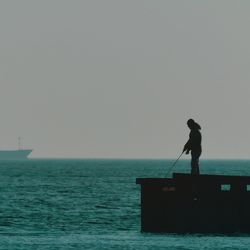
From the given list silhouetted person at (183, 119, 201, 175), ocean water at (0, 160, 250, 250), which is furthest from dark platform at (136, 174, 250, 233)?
silhouetted person at (183, 119, 201, 175)

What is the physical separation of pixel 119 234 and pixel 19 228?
17.8 feet

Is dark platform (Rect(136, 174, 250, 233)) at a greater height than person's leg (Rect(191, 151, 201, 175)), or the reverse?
person's leg (Rect(191, 151, 201, 175))

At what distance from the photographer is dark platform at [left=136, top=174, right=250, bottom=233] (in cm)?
3284

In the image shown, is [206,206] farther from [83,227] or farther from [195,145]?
[83,227]

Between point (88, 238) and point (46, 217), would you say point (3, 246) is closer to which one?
point (88, 238)

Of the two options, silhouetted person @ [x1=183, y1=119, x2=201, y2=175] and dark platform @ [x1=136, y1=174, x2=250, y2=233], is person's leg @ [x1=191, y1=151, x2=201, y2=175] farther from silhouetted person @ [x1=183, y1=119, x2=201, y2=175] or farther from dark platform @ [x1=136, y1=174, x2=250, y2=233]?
dark platform @ [x1=136, y1=174, x2=250, y2=233]

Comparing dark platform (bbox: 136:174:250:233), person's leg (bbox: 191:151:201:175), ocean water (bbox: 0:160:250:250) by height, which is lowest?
ocean water (bbox: 0:160:250:250)

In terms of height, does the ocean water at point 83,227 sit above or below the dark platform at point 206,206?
below

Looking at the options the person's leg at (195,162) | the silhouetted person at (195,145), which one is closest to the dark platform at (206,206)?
the person's leg at (195,162)

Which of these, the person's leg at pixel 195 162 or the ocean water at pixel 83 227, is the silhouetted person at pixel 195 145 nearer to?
the person's leg at pixel 195 162

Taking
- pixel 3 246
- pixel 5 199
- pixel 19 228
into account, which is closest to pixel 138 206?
pixel 5 199

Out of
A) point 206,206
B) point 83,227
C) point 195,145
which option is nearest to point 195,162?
point 195,145

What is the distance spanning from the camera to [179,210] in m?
32.9

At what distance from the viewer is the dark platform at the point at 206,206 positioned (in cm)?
3284
